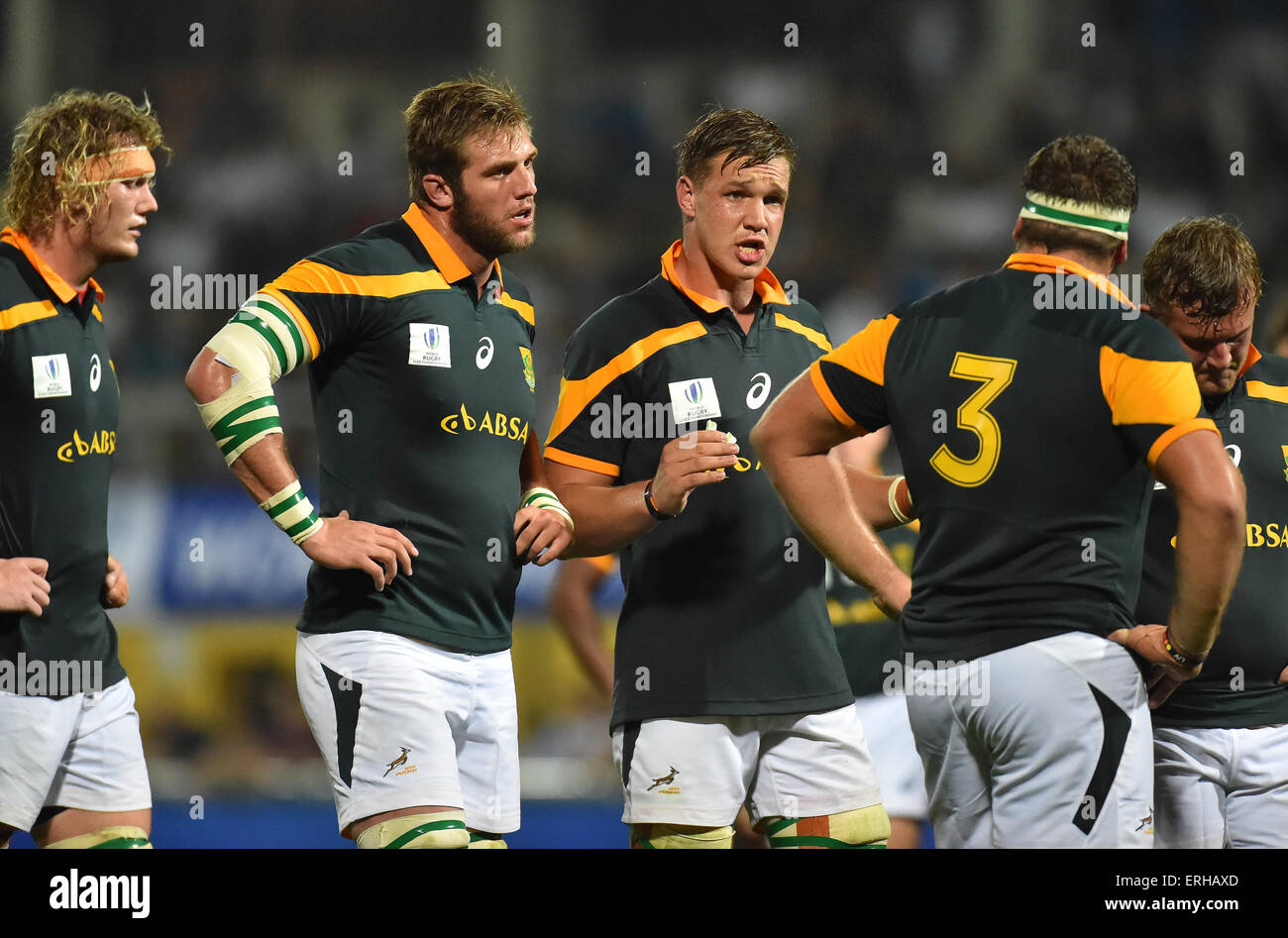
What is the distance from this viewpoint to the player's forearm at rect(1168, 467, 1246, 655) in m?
2.94

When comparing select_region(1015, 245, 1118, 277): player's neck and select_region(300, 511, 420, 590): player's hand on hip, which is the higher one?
select_region(1015, 245, 1118, 277): player's neck

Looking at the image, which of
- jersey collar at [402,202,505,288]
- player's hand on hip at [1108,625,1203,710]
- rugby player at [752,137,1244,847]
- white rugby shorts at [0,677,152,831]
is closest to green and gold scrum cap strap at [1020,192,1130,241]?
rugby player at [752,137,1244,847]

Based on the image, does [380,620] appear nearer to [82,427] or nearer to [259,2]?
[82,427]

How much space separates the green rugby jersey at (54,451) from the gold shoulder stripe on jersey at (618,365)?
3.95 ft

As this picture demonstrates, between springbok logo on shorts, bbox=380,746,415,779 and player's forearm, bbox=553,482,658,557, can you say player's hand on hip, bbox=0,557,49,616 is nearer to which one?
springbok logo on shorts, bbox=380,746,415,779

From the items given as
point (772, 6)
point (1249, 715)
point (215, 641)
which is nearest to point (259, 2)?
point (772, 6)

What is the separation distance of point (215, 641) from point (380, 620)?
3.72m

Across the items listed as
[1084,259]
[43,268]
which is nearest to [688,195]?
[1084,259]

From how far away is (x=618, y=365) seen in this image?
3.93 m

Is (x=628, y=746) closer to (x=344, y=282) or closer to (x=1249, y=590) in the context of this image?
(x=344, y=282)

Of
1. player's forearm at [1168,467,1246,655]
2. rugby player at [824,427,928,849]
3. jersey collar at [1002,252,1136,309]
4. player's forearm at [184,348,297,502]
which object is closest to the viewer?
player's forearm at [1168,467,1246,655]

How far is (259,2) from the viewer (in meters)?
10.6

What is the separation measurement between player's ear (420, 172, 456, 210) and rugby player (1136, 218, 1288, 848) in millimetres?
1985

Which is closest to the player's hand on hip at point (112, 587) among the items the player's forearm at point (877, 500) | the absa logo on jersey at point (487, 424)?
the absa logo on jersey at point (487, 424)
